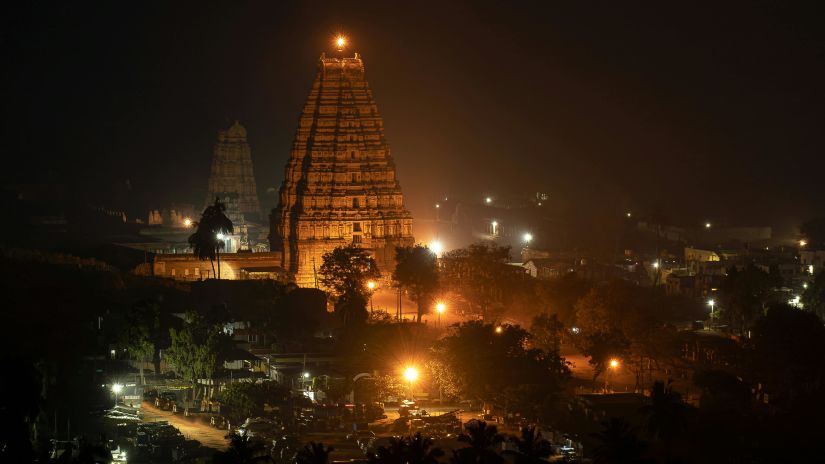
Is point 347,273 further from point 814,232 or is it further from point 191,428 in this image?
point 814,232

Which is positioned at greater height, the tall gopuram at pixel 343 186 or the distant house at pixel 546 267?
the tall gopuram at pixel 343 186

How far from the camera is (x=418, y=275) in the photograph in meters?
91.4

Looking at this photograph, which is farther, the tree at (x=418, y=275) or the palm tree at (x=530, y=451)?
the tree at (x=418, y=275)

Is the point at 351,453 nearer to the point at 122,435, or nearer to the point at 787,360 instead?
the point at 122,435

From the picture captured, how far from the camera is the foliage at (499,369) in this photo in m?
69.9

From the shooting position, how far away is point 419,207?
6777 inches

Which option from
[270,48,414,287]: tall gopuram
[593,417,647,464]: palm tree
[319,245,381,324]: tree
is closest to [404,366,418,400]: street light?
[319,245,381,324]: tree

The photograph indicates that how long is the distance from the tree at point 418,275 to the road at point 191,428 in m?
23.0

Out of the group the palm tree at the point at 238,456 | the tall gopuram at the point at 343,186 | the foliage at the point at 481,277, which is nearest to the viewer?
the palm tree at the point at 238,456

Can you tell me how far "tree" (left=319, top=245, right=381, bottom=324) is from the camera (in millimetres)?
88444

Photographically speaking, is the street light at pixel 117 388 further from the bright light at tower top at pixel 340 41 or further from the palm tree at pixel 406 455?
the bright light at tower top at pixel 340 41

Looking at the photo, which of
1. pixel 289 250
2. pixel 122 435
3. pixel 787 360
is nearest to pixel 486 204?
pixel 289 250

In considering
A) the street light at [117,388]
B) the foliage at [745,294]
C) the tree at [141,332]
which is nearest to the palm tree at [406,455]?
the street light at [117,388]

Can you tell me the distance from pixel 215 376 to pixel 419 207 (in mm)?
100218
